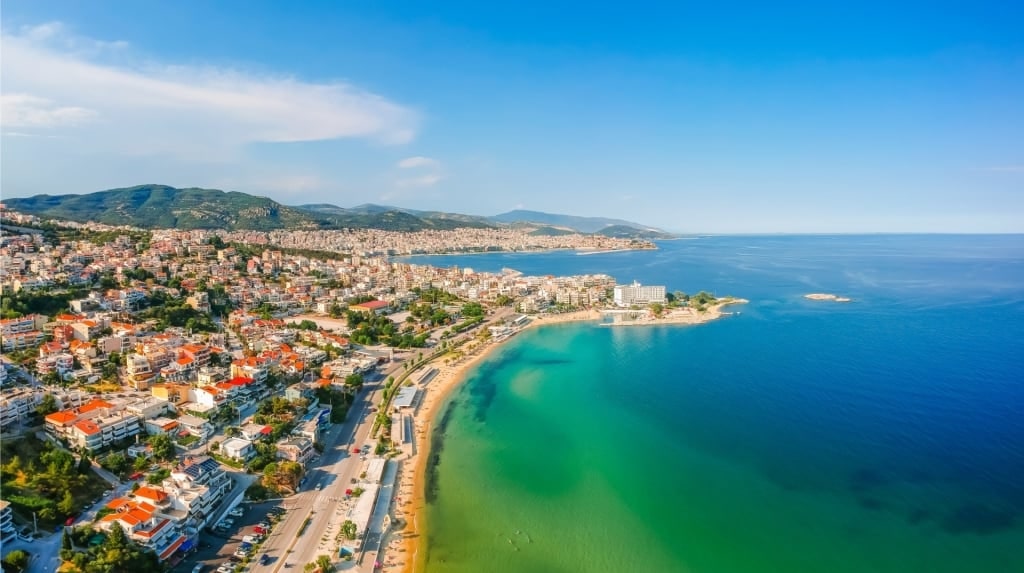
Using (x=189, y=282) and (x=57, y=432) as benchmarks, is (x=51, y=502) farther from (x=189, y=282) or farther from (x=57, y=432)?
(x=189, y=282)

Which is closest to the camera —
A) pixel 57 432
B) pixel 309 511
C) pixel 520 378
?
pixel 309 511

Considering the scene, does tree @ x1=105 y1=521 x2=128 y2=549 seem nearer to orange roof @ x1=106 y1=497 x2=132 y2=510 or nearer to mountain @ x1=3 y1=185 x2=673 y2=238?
orange roof @ x1=106 y1=497 x2=132 y2=510

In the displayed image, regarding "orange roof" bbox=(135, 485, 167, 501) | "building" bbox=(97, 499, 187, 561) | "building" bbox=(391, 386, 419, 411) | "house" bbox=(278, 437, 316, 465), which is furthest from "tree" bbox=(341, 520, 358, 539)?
"building" bbox=(391, 386, 419, 411)

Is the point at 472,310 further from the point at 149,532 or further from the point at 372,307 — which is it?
the point at 149,532

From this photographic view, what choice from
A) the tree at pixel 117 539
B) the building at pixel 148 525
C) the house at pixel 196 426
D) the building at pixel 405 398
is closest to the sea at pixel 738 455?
the building at pixel 405 398

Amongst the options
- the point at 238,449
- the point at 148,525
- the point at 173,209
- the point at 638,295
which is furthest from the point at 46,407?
the point at 173,209

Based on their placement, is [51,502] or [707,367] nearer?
[51,502]

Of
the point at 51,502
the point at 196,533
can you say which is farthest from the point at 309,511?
the point at 51,502
